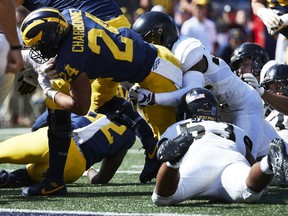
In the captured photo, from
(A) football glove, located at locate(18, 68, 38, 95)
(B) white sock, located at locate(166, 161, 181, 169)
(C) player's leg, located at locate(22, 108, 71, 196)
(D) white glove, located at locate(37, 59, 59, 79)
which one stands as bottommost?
(C) player's leg, located at locate(22, 108, 71, 196)

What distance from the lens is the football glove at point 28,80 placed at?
5.48m

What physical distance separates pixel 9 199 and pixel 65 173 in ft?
2.49

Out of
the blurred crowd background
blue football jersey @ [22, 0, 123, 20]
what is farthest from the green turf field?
the blurred crowd background

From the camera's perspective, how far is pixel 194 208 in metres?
4.34

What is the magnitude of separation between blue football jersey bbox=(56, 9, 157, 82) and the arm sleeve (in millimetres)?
177

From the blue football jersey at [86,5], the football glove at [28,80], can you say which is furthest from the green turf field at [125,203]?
the blue football jersey at [86,5]

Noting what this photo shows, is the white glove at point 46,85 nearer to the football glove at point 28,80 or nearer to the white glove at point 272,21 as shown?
the football glove at point 28,80

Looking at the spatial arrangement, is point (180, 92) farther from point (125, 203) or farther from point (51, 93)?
point (125, 203)

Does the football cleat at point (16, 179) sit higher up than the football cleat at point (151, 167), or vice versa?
the football cleat at point (151, 167)

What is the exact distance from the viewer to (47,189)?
5.12 meters

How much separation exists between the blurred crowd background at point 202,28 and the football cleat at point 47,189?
6.35 m

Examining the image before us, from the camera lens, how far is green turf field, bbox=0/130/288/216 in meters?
4.24

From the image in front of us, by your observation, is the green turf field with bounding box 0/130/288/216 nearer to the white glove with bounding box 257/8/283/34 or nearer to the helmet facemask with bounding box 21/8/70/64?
the helmet facemask with bounding box 21/8/70/64

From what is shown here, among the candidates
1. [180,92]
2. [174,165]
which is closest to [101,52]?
[180,92]
